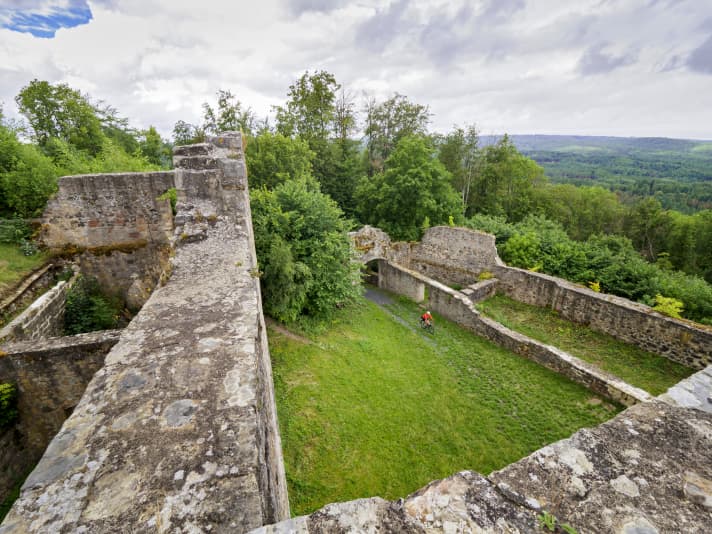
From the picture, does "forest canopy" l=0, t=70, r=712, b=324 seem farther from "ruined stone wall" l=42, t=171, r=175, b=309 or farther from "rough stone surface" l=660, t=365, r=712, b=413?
"rough stone surface" l=660, t=365, r=712, b=413

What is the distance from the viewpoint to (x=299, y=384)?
827 cm

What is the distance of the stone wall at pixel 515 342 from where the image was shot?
8297mm

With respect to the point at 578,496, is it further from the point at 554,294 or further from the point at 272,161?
the point at 272,161

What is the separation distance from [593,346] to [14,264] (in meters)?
15.9

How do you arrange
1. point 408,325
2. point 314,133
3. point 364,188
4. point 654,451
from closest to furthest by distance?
point 654,451 → point 408,325 → point 364,188 → point 314,133

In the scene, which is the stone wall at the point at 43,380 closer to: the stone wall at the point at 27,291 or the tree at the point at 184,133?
the stone wall at the point at 27,291

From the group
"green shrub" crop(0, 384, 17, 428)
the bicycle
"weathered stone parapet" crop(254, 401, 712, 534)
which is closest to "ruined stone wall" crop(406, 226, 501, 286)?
the bicycle

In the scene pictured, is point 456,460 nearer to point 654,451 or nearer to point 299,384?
point 299,384

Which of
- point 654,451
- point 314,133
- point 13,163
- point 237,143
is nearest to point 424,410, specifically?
point 654,451

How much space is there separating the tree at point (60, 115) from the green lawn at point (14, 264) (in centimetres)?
1404

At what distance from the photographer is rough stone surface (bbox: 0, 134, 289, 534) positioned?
1.94 m

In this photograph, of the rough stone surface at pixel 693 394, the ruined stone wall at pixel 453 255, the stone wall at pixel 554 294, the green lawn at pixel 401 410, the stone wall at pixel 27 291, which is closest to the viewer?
the rough stone surface at pixel 693 394

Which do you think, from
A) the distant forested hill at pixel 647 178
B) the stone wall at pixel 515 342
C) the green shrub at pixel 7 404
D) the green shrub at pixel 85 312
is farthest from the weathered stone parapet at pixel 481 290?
the distant forested hill at pixel 647 178

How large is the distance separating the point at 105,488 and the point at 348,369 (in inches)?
293
